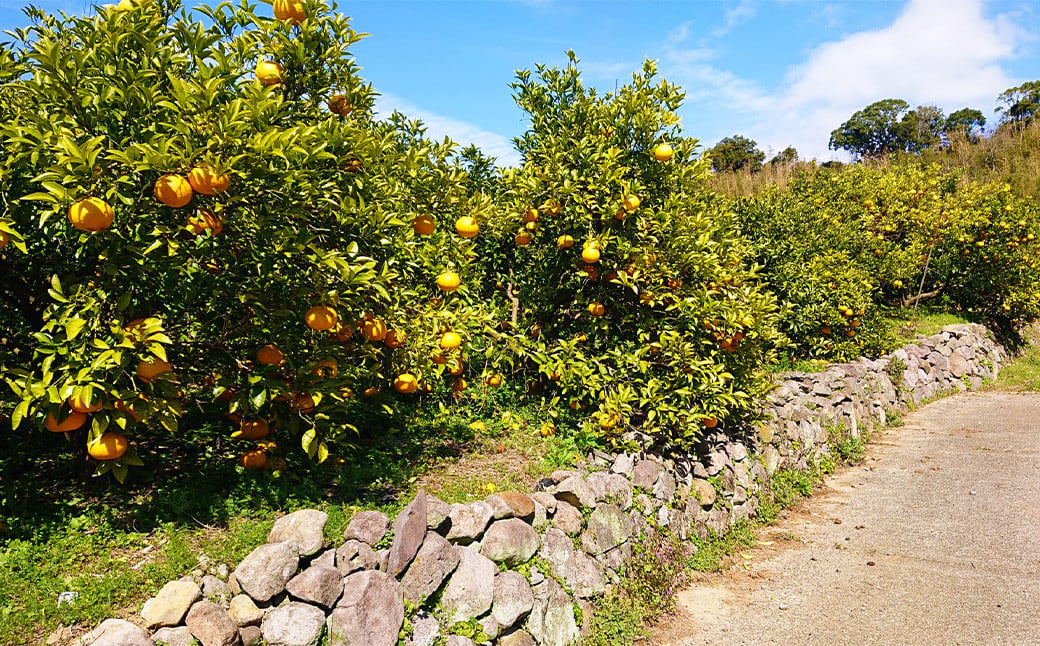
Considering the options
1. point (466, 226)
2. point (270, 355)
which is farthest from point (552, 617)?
point (466, 226)

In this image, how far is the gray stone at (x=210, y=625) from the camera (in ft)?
7.57

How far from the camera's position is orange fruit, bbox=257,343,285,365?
2877mm

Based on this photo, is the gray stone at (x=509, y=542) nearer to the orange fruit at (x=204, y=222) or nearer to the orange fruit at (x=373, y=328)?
the orange fruit at (x=373, y=328)

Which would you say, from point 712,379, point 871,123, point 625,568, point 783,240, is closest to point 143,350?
point 625,568

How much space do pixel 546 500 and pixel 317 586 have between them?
141 cm

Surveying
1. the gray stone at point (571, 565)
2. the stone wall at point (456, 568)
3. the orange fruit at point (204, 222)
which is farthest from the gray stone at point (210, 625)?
the gray stone at point (571, 565)

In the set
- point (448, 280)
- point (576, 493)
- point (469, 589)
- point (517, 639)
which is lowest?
point (517, 639)

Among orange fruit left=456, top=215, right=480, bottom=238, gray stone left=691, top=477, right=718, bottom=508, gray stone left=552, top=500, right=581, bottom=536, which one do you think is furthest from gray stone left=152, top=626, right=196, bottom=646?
gray stone left=691, top=477, right=718, bottom=508

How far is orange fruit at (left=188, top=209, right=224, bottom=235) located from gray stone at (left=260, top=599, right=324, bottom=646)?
4.83ft

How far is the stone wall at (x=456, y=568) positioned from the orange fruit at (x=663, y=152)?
7.07 feet

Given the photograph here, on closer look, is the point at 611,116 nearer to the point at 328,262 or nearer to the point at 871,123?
the point at 328,262

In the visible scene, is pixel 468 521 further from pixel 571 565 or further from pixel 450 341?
pixel 450 341

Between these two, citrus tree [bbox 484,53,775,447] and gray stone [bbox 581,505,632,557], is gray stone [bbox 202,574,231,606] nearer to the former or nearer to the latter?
gray stone [bbox 581,505,632,557]

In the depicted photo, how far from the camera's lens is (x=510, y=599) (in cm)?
314
